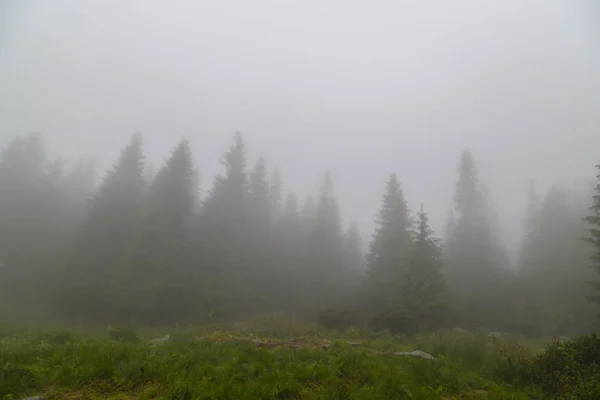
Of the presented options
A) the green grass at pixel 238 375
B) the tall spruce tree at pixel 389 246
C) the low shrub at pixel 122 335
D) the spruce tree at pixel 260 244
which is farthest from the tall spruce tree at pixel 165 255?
the tall spruce tree at pixel 389 246

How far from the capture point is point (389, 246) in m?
27.4

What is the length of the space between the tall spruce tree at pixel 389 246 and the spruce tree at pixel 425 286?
205 centimetres

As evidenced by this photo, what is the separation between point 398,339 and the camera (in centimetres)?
1505

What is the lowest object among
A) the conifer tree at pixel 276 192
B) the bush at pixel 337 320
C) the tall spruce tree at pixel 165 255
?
the bush at pixel 337 320

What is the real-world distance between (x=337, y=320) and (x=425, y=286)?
6.40m

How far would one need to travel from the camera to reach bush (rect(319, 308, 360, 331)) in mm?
18875

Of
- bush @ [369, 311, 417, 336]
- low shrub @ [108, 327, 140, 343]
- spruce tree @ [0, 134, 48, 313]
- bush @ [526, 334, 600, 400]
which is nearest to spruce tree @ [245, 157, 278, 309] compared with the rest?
bush @ [369, 311, 417, 336]

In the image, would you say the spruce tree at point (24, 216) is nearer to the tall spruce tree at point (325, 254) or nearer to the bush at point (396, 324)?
the tall spruce tree at point (325, 254)

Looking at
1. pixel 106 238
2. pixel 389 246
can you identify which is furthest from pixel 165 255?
pixel 389 246

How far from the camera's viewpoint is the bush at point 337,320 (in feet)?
61.9

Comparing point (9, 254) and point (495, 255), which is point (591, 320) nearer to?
point (495, 255)

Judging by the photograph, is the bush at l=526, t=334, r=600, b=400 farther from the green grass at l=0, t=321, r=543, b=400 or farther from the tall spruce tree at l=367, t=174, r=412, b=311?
the tall spruce tree at l=367, t=174, r=412, b=311

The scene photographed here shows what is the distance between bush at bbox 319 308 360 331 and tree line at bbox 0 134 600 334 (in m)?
2.96

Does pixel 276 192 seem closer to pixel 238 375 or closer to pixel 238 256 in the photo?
pixel 238 256
